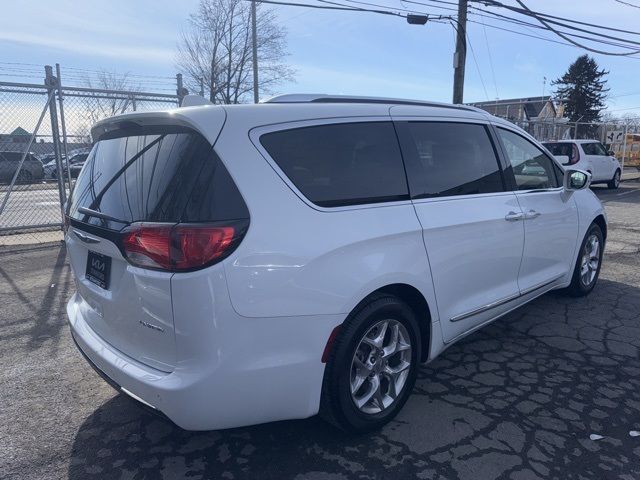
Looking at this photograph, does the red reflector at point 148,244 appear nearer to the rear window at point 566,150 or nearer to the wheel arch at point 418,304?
the wheel arch at point 418,304

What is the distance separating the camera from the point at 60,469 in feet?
8.43

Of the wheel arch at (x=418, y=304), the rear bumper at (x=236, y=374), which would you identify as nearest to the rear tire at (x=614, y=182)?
the wheel arch at (x=418, y=304)

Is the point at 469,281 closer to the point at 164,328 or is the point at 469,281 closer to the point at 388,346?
the point at 388,346

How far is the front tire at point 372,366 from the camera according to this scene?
2.59 m

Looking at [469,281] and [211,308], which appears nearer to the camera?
[211,308]

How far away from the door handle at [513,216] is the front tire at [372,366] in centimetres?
125

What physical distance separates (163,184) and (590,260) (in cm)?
475

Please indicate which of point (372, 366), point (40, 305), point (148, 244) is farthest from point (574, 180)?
point (40, 305)

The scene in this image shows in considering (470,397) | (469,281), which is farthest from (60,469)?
(469,281)

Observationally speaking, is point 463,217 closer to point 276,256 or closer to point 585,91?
point 276,256

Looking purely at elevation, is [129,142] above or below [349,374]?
above

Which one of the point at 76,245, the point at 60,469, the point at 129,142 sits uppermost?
the point at 129,142

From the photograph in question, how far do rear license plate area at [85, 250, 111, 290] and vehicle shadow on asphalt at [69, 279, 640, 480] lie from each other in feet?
2.26

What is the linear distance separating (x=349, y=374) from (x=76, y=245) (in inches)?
69.2
